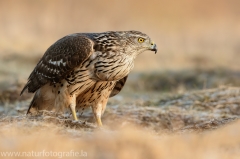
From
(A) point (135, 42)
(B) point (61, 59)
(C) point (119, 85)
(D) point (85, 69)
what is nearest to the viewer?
(D) point (85, 69)

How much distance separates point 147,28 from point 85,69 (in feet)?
64.2

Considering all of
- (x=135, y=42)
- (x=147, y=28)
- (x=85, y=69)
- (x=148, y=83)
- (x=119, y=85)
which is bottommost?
(x=147, y=28)

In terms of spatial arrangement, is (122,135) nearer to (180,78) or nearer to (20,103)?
(20,103)

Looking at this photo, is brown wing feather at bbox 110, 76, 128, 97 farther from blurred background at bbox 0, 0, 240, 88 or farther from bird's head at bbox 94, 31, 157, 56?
blurred background at bbox 0, 0, 240, 88

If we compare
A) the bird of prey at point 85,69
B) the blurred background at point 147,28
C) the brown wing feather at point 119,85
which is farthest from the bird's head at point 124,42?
the blurred background at point 147,28

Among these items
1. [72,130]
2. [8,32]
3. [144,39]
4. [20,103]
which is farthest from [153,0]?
[72,130]

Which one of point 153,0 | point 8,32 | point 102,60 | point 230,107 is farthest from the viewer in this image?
point 153,0

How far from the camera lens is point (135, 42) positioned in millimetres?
9281

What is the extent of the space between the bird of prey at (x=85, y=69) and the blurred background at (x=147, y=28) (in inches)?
226

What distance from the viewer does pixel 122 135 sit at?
595 centimetres

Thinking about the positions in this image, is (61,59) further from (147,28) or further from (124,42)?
(147,28)

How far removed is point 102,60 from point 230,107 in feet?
10.6

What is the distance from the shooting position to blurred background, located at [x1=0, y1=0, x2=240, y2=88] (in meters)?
19.1

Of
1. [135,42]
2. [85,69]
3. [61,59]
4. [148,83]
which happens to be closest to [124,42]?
[135,42]
